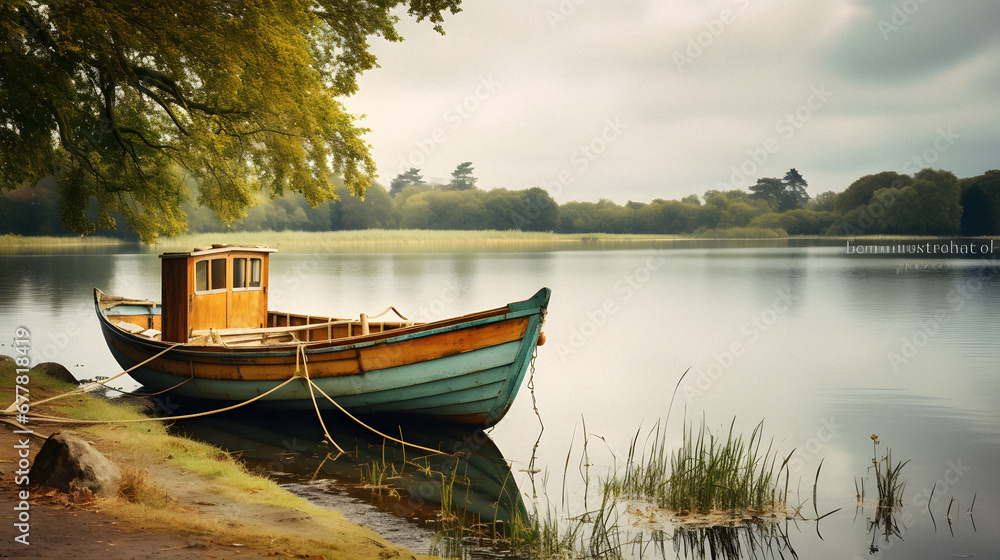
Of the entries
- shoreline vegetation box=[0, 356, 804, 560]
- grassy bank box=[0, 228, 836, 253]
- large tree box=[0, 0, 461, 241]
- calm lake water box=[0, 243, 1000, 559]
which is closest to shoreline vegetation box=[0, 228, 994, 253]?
grassy bank box=[0, 228, 836, 253]

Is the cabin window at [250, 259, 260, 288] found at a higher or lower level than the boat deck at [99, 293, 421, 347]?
higher

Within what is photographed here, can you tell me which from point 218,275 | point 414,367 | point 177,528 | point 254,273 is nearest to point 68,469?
point 177,528

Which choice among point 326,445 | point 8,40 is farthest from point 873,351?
point 8,40

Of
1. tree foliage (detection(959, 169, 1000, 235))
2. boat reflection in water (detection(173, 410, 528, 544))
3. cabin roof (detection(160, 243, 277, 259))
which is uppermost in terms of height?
tree foliage (detection(959, 169, 1000, 235))

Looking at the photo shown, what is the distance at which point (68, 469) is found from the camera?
550 centimetres

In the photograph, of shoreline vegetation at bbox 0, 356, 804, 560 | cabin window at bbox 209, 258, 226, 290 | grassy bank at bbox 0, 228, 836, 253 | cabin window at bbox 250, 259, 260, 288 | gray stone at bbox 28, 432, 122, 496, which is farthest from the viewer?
grassy bank at bbox 0, 228, 836, 253

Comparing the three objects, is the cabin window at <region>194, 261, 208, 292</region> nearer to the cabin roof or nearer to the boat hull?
the cabin roof

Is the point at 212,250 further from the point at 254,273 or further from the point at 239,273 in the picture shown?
the point at 254,273

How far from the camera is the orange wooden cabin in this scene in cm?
1176

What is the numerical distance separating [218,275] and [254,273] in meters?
0.80

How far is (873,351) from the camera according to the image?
687 inches

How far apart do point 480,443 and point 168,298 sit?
630cm

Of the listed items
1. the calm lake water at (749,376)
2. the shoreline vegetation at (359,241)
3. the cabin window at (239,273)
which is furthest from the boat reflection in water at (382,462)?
the shoreline vegetation at (359,241)

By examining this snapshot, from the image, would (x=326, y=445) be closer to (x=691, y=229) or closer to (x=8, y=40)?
(x=8, y=40)
